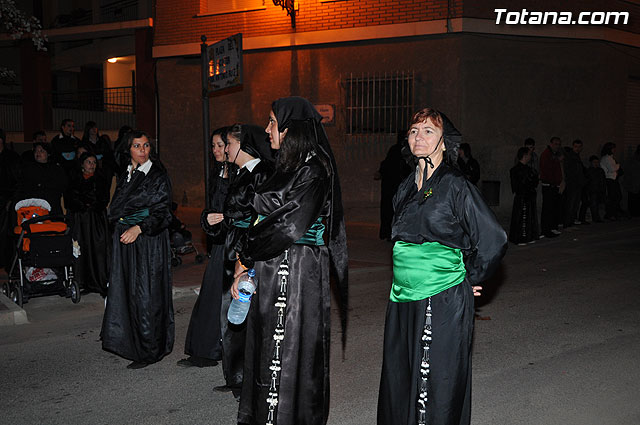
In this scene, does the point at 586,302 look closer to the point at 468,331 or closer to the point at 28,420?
the point at 468,331

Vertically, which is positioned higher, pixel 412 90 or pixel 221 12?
pixel 221 12

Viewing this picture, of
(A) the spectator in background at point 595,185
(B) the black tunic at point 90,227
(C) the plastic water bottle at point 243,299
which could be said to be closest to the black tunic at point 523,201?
(A) the spectator in background at point 595,185

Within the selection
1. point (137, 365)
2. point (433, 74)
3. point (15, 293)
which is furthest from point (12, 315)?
point (433, 74)

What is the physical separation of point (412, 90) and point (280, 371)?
41.2 ft

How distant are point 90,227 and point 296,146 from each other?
5.80 metres

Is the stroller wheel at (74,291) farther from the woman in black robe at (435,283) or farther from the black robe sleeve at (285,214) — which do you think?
the woman in black robe at (435,283)

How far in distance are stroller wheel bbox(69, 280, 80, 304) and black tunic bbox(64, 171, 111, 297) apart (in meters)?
0.40

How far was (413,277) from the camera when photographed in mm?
3689

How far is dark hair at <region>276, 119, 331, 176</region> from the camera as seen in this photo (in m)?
3.90

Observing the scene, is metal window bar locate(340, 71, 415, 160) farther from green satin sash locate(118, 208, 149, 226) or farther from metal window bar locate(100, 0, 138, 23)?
metal window bar locate(100, 0, 138, 23)

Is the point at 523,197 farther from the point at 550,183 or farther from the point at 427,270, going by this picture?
the point at 427,270

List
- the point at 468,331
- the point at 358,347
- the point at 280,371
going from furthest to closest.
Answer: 1. the point at 358,347
2. the point at 280,371
3. the point at 468,331

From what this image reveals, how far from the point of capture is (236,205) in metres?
4.88

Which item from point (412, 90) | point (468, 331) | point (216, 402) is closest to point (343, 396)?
point (216, 402)
